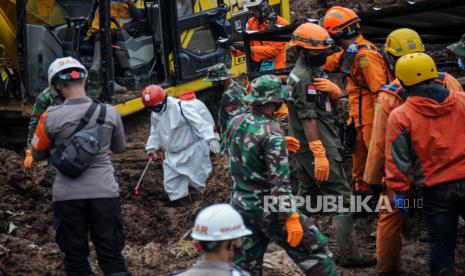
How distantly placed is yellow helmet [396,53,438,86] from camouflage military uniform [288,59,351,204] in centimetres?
152

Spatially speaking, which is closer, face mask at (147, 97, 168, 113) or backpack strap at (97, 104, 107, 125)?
backpack strap at (97, 104, 107, 125)

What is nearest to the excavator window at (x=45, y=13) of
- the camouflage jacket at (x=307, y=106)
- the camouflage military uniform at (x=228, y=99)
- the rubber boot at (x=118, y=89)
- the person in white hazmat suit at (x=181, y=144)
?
the rubber boot at (x=118, y=89)

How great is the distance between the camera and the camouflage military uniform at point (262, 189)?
243 inches

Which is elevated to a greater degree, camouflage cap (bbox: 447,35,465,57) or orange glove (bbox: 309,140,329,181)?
camouflage cap (bbox: 447,35,465,57)

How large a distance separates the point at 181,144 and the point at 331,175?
11.2ft

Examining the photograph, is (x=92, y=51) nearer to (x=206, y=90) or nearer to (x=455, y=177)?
(x=206, y=90)

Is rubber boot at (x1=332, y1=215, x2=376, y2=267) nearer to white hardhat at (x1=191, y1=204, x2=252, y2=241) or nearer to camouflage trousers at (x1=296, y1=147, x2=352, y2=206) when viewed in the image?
camouflage trousers at (x1=296, y1=147, x2=352, y2=206)

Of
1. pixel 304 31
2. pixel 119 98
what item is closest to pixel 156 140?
pixel 119 98

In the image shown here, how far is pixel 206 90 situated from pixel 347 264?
22.5ft

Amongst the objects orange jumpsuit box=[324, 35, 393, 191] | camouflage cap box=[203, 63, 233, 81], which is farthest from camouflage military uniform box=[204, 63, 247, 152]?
orange jumpsuit box=[324, 35, 393, 191]

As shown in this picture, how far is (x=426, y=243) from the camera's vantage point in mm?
8562

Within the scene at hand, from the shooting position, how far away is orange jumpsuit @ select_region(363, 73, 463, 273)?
7.17 meters

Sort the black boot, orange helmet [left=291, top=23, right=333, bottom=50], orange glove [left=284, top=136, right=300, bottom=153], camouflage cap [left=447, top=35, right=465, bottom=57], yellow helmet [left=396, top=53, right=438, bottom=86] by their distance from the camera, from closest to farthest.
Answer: yellow helmet [left=396, top=53, right=438, bottom=86], orange glove [left=284, top=136, right=300, bottom=153], camouflage cap [left=447, top=35, right=465, bottom=57], orange helmet [left=291, top=23, right=333, bottom=50], the black boot

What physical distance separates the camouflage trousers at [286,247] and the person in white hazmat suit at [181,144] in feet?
14.5
